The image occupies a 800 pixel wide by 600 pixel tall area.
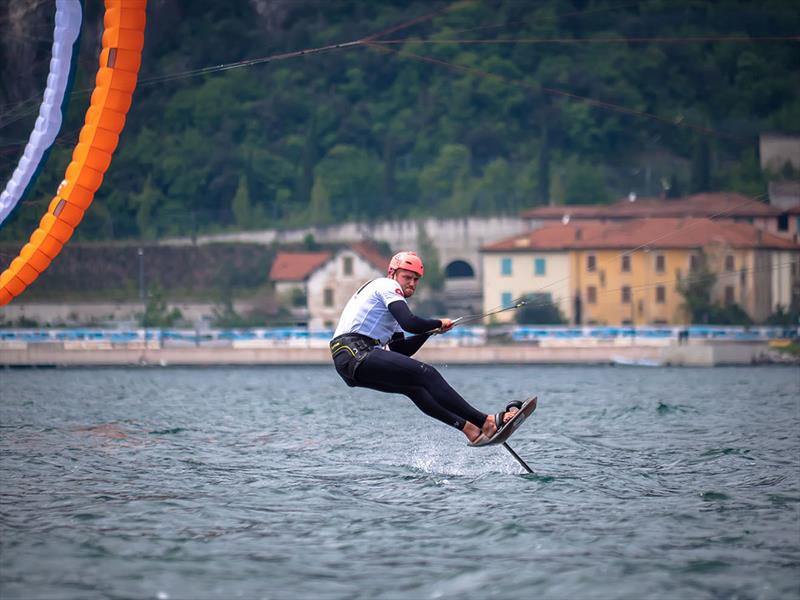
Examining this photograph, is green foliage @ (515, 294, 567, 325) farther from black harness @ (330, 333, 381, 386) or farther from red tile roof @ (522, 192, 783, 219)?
black harness @ (330, 333, 381, 386)

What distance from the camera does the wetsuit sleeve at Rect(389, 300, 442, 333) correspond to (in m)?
13.7

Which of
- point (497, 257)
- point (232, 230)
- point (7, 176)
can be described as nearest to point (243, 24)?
point (232, 230)

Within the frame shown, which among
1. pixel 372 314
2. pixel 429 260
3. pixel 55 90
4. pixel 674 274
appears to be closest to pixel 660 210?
pixel 674 274

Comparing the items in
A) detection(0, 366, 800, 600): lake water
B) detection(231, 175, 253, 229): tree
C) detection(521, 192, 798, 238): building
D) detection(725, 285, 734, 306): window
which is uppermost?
detection(231, 175, 253, 229): tree

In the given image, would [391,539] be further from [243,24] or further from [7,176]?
[243,24]

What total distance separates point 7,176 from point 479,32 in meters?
135

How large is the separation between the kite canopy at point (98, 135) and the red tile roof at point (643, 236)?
65160 millimetres

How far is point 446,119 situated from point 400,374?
12413cm

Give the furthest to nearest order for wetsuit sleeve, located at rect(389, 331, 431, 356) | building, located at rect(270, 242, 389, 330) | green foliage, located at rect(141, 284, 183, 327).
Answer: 1. building, located at rect(270, 242, 389, 330)
2. green foliage, located at rect(141, 284, 183, 327)
3. wetsuit sleeve, located at rect(389, 331, 431, 356)

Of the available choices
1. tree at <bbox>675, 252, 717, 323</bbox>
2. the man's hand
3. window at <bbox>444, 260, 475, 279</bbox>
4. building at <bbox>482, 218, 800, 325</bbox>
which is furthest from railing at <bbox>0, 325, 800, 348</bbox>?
the man's hand

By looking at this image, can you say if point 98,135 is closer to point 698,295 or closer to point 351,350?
point 351,350

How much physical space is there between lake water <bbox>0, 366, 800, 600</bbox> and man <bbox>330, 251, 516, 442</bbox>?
0.78 m

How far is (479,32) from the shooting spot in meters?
155

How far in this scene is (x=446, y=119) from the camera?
136m
